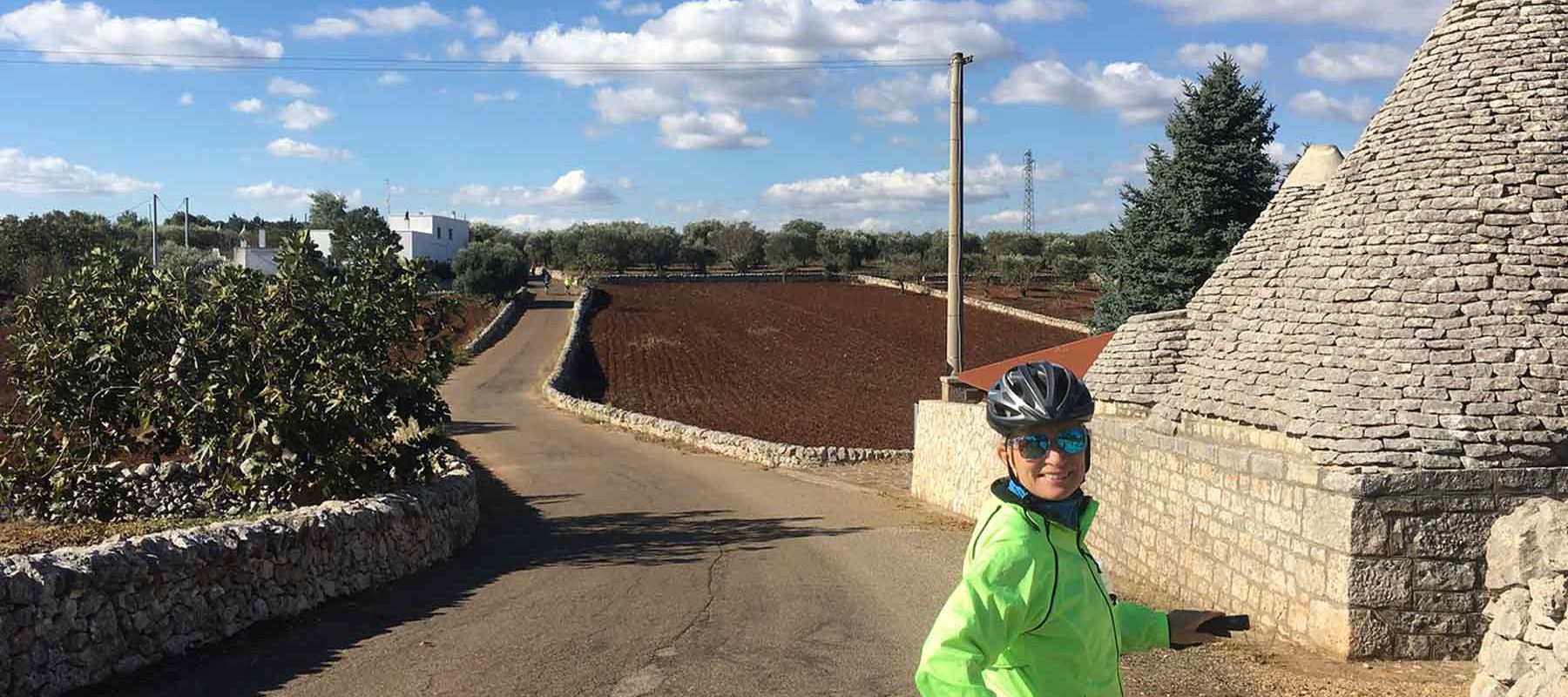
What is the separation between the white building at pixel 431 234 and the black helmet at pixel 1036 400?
91.1 m

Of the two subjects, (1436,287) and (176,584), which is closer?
(176,584)

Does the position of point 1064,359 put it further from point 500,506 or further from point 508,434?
point 508,434

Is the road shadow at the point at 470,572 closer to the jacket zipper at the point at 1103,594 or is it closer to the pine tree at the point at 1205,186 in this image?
the jacket zipper at the point at 1103,594

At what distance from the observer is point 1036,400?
328 centimetres

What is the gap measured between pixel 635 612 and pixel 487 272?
57727 millimetres

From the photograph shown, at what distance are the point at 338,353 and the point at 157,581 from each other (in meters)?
5.75

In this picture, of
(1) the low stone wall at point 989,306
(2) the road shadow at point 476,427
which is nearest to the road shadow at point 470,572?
(2) the road shadow at point 476,427

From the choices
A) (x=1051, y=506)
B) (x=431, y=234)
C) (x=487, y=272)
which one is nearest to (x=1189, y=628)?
(x=1051, y=506)

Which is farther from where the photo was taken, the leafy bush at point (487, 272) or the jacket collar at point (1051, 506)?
the leafy bush at point (487, 272)

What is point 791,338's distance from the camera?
52.1 m

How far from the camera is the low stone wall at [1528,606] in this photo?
20.0 feet

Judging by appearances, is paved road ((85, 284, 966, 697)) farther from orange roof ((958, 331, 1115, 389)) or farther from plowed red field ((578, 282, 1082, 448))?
plowed red field ((578, 282, 1082, 448))

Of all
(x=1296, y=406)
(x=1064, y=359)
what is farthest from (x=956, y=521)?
(x=1296, y=406)

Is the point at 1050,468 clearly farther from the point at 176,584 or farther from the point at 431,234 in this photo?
the point at 431,234
